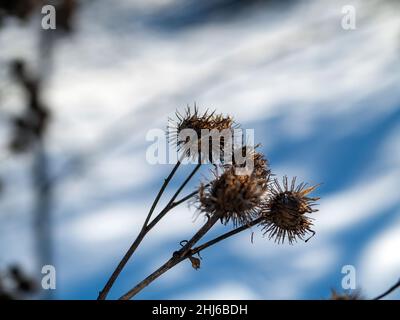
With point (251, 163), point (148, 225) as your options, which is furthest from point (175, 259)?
point (251, 163)

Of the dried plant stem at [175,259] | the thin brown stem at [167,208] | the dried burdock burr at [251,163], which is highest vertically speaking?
the dried burdock burr at [251,163]

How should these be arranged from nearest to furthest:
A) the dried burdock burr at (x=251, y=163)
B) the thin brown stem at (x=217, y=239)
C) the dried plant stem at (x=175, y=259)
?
the dried plant stem at (x=175, y=259) → the thin brown stem at (x=217, y=239) → the dried burdock burr at (x=251, y=163)

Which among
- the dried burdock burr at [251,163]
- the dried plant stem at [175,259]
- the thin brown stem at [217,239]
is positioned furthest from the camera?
the dried burdock burr at [251,163]

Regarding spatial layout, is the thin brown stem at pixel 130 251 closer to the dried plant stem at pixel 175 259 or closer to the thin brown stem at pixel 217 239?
the dried plant stem at pixel 175 259

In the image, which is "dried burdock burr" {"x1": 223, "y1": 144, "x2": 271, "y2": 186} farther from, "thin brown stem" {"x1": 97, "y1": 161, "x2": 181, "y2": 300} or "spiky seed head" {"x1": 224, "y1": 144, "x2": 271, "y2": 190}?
"thin brown stem" {"x1": 97, "y1": 161, "x2": 181, "y2": 300}

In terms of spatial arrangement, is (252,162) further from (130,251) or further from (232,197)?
(130,251)

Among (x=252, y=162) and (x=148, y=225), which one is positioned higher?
(x=252, y=162)
